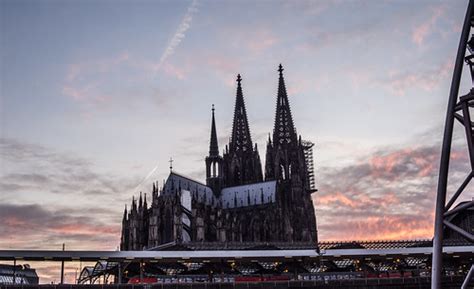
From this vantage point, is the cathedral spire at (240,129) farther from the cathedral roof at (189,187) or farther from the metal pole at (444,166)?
the metal pole at (444,166)

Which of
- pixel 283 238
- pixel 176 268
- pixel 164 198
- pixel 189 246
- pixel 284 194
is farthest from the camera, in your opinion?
pixel 284 194

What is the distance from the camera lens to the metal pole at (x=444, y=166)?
78.5 ft

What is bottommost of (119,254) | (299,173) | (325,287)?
(325,287)

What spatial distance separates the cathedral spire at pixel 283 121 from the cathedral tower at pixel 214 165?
15676 mm

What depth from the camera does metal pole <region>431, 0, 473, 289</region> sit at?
23.9 metres

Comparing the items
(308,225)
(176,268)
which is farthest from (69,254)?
(308,225)

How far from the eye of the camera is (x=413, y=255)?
57750 millimetres

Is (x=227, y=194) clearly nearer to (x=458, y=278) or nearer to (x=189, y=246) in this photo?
(x=189, y=246)

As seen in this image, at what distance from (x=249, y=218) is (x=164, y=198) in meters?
24.2

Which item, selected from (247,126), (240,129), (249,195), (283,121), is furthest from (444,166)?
(247,126)

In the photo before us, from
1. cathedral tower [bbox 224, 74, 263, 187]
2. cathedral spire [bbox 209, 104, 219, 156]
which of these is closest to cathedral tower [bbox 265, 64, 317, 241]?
cathedral tower [bbox 224, 74, 263, 187]

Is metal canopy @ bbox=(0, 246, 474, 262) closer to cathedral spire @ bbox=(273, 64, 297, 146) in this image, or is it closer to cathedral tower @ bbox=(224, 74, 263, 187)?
cathedral spire @ bbox=(273, 64, 297, 146)

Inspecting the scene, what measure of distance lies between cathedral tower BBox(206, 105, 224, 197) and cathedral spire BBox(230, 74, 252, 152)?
5832mm

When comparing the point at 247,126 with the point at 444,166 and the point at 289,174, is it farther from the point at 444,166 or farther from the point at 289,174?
the point at 444,166
